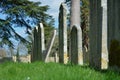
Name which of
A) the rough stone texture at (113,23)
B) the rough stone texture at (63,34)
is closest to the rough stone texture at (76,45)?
the rough stone texture at (63,34)

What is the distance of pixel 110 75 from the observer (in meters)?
8.85

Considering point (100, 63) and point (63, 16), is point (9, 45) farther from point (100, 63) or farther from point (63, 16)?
point (100, 63)

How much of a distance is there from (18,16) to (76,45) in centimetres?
2535

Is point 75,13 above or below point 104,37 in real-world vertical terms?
above

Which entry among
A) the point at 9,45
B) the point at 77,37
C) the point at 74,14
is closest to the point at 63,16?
the point at 77,37

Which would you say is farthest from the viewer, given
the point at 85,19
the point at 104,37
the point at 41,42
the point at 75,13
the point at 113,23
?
the point at 85,19

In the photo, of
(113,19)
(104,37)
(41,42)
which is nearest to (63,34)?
(41,42)

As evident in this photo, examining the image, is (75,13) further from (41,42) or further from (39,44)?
(41,42)

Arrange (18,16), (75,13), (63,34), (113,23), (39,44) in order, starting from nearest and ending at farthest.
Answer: (113,23)
(63,34)
(39,44)
(75,13)
(18,16)

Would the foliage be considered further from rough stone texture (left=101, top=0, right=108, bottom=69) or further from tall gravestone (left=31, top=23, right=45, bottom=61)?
rough stone texture (left=101, top=0, right=108, bottom=69)

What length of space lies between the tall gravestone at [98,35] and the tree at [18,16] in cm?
2489

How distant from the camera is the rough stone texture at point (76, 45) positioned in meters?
14.7

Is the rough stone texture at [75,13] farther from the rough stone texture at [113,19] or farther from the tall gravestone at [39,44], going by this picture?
the rough stone texture at [113,19]

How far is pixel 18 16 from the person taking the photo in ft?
130
